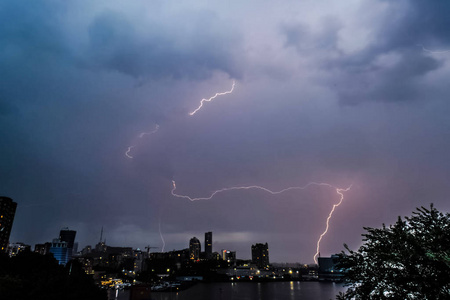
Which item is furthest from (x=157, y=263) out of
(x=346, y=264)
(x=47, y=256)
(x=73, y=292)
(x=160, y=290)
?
(x=346, y=264)

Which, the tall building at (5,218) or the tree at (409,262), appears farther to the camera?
the tall building at (5,218)

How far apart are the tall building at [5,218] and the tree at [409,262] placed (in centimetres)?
15353

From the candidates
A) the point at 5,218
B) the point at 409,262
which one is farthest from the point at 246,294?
the point at 5,218

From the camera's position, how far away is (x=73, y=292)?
22.1m

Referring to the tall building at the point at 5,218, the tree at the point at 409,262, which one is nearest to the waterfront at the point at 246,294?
the tall building at the point at 5,218

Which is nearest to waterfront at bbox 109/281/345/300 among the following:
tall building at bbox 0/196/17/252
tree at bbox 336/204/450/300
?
tall building at bbox 0/196/17/252

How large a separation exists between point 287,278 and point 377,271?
20212cm

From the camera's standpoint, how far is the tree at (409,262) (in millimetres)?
8945

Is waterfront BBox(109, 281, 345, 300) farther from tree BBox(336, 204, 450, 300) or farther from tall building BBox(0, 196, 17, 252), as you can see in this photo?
tree BBox(336, 204, 450, 300)

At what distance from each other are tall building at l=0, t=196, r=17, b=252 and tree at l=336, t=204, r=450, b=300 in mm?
153525

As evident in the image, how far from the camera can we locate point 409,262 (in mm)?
9578

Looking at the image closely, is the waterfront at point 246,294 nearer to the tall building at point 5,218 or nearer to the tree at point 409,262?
the tall building at point 5,218

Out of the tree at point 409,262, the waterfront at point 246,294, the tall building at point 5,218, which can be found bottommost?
the waterfront at point 246,294

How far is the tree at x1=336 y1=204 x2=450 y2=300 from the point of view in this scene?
29.3ft
